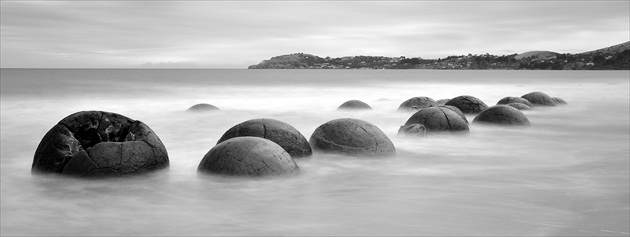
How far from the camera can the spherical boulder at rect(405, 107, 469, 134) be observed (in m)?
14.5

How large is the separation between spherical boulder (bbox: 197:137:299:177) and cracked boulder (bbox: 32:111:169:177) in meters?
1.00

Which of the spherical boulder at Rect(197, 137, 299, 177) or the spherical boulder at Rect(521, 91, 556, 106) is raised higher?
the spherical boulder at Rect(197, 137, 299, 177)

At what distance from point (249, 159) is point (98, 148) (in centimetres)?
211

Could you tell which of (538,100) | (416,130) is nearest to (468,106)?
(416,130)

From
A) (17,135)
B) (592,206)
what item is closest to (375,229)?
(592,206)

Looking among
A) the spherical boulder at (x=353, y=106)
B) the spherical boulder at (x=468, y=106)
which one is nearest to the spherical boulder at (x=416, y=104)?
the spherical boulder at (x=353, y=106)

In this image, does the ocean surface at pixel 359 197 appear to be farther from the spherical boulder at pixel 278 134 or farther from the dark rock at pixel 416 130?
the dark rock at pixel 416 130

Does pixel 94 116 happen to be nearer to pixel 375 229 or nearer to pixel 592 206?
pixel 375 229

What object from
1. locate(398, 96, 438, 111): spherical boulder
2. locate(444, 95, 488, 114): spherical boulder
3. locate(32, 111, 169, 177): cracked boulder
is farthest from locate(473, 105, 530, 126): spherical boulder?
locate(32, 111, 169, 177): cracked boulder

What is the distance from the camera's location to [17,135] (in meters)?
16.8

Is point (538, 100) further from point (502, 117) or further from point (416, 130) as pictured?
point (416, 130)

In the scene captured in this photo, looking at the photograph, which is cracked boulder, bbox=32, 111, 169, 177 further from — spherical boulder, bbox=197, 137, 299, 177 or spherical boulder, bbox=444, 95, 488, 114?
spherical boulder, bbox=444, 95, 488, 114

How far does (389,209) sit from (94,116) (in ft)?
14.8

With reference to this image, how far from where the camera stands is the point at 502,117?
1656 centimetres
